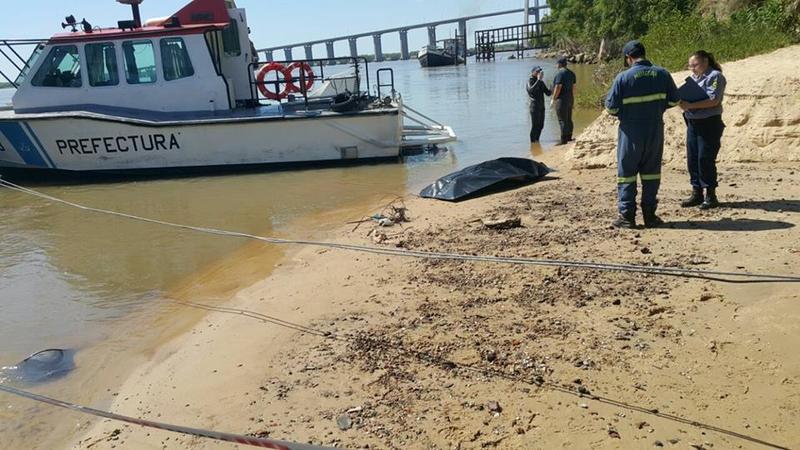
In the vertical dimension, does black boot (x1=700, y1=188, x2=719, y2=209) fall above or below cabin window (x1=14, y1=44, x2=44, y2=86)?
below

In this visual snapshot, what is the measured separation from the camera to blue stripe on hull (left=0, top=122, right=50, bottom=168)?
10.9 metres

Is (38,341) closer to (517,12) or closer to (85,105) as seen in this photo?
(85,105)

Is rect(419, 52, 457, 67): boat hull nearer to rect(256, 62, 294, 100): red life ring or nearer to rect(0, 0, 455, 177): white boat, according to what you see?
rect(256, 62, 294, 100): red life ring

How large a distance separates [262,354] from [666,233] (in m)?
3.31

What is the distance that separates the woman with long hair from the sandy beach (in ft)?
0.99

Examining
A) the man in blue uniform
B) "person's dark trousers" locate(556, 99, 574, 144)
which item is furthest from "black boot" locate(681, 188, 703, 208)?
"person's dark trousers" locate(556, 99, 574, 144)

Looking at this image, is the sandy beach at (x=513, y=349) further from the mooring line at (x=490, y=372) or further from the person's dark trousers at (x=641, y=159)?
the person's dark trousers at (x=641, y=159)

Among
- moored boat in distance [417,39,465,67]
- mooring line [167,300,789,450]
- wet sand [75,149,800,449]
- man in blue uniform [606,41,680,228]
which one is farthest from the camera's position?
moored boat in distance [417,39,465,67]

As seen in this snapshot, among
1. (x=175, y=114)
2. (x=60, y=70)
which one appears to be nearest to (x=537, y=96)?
(x=175, y=114)

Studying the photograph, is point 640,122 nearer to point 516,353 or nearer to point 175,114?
point 516,353

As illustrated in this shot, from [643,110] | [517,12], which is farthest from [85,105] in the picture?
[517,12]

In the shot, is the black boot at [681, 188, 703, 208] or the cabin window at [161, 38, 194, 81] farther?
the cabin window at [161, 38, 194, 81]

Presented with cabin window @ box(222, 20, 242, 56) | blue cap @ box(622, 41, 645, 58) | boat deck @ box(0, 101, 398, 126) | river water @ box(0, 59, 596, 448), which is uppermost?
cabin window @ box(222, 20, 242, 56)

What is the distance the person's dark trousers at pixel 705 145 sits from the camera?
545cm
